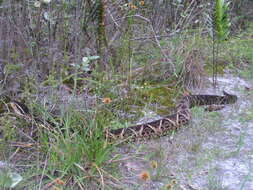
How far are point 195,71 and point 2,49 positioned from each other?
2327 mm

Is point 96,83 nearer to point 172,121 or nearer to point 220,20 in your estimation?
point 172,121

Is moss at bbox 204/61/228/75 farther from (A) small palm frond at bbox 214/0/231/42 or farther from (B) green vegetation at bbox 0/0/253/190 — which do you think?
(A) small palm frond at bbox 214/0/231/42

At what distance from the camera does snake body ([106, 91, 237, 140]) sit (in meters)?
4.03

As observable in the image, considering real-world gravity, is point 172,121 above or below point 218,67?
below

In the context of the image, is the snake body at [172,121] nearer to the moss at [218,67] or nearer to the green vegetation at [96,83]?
the green vegetation at [96,83]

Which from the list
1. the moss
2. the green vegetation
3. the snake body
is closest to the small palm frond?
the green vegetation

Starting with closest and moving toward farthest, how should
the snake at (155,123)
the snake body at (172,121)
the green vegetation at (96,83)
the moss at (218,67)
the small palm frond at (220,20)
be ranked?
the green vegetation at (96,83) < the snake at (155,123) < the snake body at (172,121) < the small palm frond at (220,20) < the moss at (218,67)

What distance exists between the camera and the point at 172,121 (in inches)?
173

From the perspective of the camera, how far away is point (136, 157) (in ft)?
11.1

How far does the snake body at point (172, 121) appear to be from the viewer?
4.03 metres

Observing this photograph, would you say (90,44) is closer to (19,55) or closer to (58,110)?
(19,55)

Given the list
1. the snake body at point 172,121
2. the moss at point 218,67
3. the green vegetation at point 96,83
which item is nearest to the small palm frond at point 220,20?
the green vegetation at point 96,83

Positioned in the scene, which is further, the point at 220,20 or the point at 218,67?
the point at 218,67

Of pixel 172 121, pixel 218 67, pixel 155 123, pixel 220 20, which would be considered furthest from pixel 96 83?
pixel 218 67
